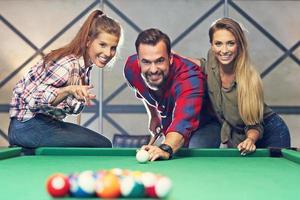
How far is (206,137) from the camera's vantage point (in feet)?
7.79

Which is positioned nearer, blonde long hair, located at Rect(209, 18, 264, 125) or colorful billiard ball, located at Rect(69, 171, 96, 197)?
colorful billiard ball, located at Rect(69, 171, 96, 197)

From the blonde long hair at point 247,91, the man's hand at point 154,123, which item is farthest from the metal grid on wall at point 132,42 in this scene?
the blonde long hair at point 247,91

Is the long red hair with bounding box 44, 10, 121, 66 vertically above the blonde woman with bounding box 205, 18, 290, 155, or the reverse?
the long red hair with bounding box 44, 10, 121, 66

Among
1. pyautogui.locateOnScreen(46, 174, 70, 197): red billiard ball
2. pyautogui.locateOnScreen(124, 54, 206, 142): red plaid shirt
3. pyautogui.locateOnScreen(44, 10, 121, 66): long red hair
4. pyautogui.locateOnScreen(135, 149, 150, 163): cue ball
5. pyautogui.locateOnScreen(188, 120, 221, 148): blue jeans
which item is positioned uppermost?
pyautogui.locateOnScreen(44, 10, 121, 66): long red hair

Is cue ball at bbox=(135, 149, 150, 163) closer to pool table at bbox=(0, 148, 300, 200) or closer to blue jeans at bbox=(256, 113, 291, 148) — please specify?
pool table at bbox=(0, 148, 300, 200)

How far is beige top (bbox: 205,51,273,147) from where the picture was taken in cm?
229

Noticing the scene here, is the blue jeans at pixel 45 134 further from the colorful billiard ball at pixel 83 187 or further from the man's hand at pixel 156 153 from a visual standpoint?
the colorful billiard ball at pixel 83 187

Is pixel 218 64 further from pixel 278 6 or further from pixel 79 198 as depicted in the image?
pixel 278 6

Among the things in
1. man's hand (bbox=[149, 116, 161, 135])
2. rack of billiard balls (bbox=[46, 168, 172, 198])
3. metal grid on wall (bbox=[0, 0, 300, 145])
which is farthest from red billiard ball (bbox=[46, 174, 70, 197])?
metal grid on wall (bbox=[0, 0, 300, 145])

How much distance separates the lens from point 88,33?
2498mm

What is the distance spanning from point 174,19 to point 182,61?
86.8 inches

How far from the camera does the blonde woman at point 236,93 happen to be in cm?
224

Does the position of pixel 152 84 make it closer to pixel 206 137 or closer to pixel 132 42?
pixel 206 137

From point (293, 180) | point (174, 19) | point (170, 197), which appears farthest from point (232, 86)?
point (174, 19)
